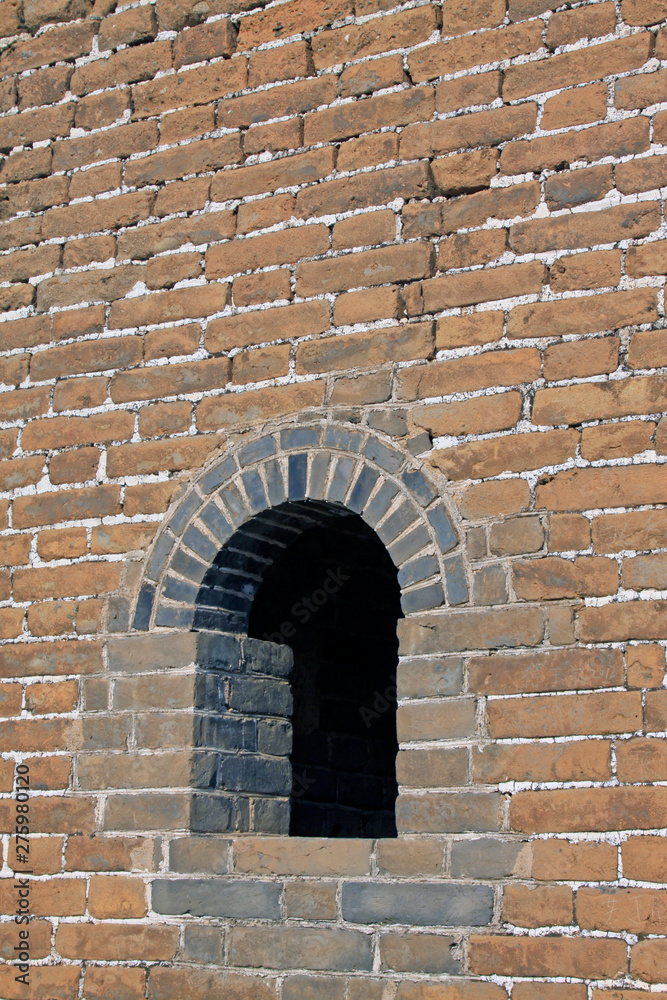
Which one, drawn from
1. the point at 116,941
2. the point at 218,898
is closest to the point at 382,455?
the point at 218,898

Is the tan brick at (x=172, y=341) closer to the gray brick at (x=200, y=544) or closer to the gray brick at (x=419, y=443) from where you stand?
the gray brick at (x=200, y=544)

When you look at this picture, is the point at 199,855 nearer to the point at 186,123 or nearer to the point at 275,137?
the point at 275,137

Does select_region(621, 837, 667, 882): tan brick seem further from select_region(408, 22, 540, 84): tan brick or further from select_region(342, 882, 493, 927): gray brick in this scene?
select_region(408, 22, 540, 84): tan brick

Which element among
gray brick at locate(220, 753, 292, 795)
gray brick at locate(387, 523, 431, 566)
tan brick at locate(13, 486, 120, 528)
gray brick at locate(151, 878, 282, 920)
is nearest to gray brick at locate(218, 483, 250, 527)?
tan brick at locate(13, 486, 120, 528)

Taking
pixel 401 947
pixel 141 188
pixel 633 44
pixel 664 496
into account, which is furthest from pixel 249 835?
pixel 633 44

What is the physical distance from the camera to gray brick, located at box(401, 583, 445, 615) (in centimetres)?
359

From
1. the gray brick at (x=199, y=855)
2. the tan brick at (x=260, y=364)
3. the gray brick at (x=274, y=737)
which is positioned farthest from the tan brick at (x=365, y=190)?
the gray brick at (x=199, y=855)

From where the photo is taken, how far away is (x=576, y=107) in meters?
3.68

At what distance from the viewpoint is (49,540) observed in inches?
166

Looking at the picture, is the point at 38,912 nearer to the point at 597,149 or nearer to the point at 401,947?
the point at 401,947

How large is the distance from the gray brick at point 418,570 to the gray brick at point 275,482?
45 cm

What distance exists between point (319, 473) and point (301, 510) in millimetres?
190

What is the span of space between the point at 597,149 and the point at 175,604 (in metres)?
1.86

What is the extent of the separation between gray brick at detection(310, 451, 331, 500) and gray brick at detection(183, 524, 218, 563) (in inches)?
14.5
